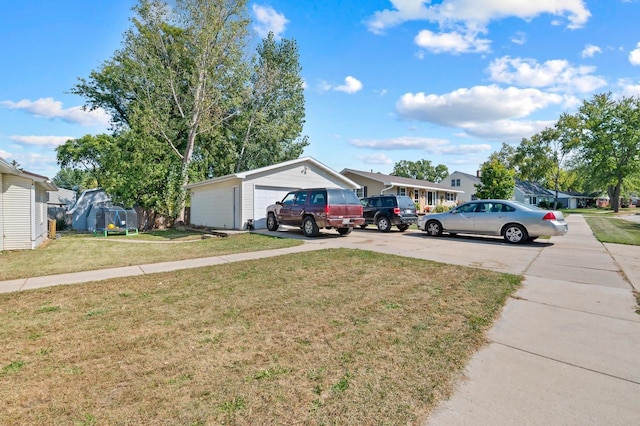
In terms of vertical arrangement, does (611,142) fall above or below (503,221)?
above

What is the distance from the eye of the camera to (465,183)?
49125mm

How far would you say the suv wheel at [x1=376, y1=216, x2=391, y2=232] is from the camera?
1523 cm

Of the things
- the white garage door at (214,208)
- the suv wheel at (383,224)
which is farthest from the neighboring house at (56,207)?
the suv wheel at (383,224)

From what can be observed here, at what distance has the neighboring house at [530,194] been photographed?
5378 cm

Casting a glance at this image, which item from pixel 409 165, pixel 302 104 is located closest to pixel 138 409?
pixel 302 104

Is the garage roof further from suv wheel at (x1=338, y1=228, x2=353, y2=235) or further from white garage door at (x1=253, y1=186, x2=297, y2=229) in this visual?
suv wheel at (x1=338, y1=228, x2=353, y2=235)

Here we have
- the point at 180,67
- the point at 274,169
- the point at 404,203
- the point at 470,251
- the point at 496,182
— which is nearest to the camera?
the point at 470,251

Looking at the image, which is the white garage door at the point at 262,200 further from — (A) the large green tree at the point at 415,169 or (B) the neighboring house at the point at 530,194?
(A) the large green tree at the point at 415,169

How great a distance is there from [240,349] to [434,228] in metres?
11.6

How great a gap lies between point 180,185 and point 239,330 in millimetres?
19972

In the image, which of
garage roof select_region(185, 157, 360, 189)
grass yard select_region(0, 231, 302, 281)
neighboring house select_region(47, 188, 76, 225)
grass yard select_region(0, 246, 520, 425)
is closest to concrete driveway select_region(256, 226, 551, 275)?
grass yard select_region(0, 246, 520, 425)

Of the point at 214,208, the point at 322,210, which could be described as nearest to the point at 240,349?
the point at 322,210

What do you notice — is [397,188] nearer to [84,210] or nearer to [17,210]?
[17,210]

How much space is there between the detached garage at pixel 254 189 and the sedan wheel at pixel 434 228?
6.90 metres
